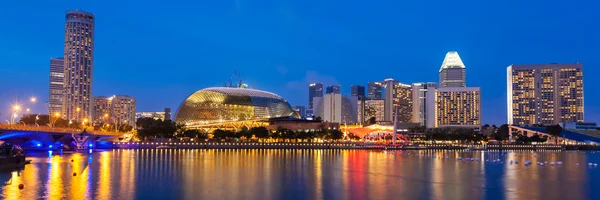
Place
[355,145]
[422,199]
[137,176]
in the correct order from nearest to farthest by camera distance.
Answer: [422,199] < [137,176] < [355,145]

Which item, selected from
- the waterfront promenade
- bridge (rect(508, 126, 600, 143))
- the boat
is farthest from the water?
bridge (rect(508, 126, 600, 143))

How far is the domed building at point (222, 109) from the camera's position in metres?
185

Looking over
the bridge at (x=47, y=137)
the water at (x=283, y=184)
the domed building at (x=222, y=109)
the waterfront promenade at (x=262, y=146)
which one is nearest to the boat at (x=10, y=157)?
the water at (x=283, y=184)

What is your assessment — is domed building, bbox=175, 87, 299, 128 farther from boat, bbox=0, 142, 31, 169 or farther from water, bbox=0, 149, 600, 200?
water, bbox=0, 149, 600, 200

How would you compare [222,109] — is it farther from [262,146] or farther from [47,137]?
[47,137]

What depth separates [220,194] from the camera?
3622cm

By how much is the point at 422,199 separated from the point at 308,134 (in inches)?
4829

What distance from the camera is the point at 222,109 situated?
18688 centimetres

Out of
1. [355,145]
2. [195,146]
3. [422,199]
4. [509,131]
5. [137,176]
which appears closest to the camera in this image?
[422,199]

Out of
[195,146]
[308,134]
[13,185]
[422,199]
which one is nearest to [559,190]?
[422,199]

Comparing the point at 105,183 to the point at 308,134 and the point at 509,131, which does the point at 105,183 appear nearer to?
the point at 308,134

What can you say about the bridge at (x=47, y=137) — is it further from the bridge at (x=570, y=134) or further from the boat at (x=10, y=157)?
the bridge at (x=570, y=134)

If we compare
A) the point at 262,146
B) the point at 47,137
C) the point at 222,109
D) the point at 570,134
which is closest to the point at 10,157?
the point at 47,137

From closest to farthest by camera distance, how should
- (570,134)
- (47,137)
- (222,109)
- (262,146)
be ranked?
1. (47,137)
2. (262,146)
3. (222,109)
4. (570,134)
